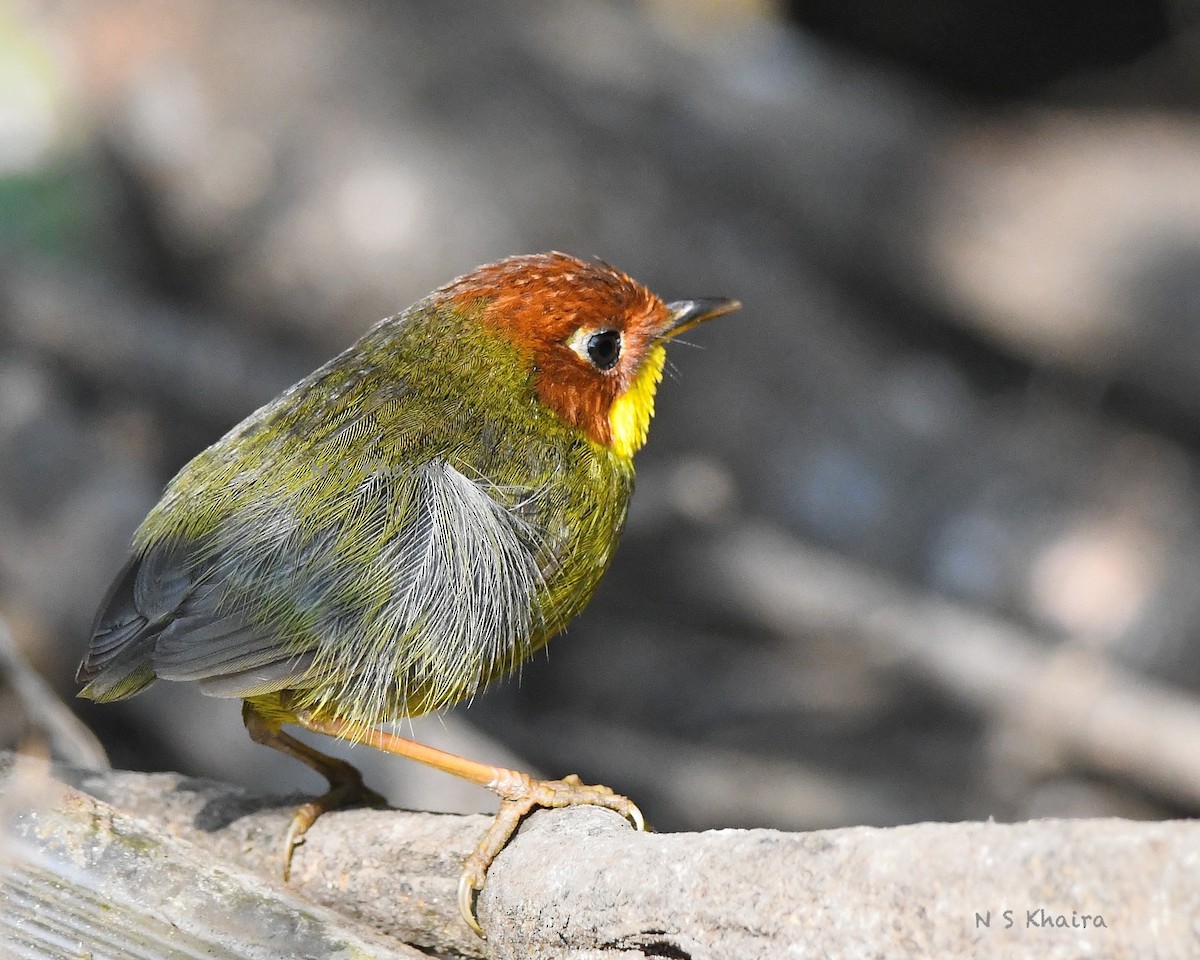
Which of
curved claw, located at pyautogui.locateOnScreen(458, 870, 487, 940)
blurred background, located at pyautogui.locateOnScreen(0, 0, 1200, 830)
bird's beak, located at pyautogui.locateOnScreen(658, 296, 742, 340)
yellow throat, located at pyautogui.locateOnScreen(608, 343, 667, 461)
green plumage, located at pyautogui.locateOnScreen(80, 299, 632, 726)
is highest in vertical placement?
blurred background, located at pyautogui.locateOnScreen(0, 0, 1200, 830)

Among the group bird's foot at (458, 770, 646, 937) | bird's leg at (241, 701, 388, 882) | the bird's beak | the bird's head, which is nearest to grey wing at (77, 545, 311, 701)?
bird's leg at (241, 701, 388, 882)

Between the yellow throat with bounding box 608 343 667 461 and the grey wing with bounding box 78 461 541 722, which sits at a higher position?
the yellow throat with bounding box 608 343 667 461

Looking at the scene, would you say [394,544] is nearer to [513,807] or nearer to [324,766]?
[513,807]

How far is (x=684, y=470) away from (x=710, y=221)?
1539 mm

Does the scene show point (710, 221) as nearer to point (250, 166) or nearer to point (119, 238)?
point (250, 166)

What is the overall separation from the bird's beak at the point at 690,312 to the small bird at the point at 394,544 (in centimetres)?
31

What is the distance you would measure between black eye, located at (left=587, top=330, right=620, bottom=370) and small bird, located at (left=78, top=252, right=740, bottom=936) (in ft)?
0.17

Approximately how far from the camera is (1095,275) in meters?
Answer: 6.38

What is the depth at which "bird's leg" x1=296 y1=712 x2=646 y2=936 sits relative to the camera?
2533mm

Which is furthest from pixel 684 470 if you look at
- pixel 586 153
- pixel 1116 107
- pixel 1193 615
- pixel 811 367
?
pixel 1116 107

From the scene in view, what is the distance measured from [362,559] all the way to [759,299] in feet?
14.0

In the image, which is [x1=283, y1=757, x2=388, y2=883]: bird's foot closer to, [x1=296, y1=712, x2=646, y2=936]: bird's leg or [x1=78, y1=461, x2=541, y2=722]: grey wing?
[x1=296, y1=712, x2=646, y2=936]: bird's leg

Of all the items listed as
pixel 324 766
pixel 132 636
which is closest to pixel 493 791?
pixel 324 766

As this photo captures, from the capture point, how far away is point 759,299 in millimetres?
6785
